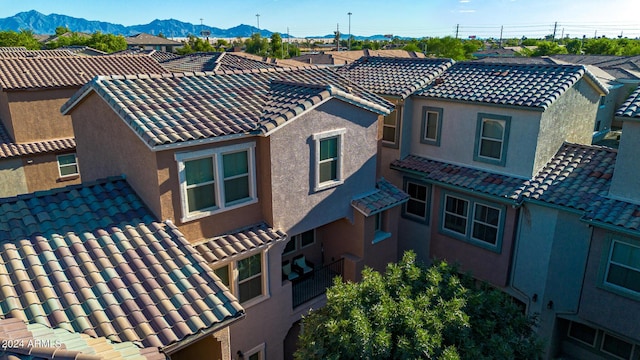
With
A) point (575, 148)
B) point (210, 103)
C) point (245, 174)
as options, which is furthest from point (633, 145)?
point (210, 103)

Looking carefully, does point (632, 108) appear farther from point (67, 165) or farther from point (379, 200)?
point (67, 165)

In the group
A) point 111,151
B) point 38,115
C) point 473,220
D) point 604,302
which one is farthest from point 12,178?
point 604,302

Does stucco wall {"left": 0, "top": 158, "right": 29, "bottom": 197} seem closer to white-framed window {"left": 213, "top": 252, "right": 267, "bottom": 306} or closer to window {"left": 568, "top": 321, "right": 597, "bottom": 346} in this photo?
white-framed window {"left": 213, "top": 252, "right": 267, "bottom": 306}

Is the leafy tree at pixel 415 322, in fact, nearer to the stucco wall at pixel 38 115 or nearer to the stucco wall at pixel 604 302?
the stucco wall at pixel 604 302

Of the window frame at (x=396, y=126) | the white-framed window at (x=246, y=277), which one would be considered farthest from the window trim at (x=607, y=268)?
the white-framed window at (x=246, y=277)

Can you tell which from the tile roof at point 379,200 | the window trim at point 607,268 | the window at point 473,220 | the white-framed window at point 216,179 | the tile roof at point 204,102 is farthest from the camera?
the window at point 473,220

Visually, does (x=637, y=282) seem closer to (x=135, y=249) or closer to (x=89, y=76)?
(x=135, y=249)
